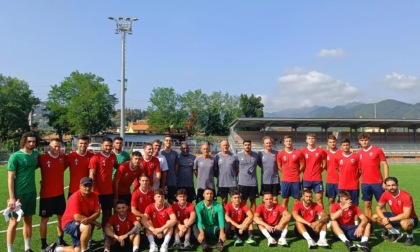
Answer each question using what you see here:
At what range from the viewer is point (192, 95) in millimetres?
70625

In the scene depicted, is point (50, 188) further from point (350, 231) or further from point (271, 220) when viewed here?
point (350, 231)

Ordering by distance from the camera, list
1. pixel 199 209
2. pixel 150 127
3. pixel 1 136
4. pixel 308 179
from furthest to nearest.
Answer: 1. pixel 150 127
2. pixel 1 136
3. pixel 308 179
4. pixel 199 209

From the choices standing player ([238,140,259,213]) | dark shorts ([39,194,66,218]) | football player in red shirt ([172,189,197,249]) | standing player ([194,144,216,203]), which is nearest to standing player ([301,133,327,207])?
standing player ([238,140,259,213])

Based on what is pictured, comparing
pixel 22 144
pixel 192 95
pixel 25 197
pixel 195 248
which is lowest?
pixel 195 248

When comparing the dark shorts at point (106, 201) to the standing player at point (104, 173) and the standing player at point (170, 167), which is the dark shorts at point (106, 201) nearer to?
the standing player at point (104, 173)

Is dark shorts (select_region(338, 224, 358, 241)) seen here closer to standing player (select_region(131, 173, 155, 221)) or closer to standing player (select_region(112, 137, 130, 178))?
standing player (select_region(131, 173, 155, 221))

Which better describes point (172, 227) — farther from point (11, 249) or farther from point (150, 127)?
point (150, 127)

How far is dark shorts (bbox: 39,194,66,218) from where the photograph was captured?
5.57m

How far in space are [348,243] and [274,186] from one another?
1.93m

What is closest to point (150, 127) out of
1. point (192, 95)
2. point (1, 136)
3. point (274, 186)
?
point (192, 95)

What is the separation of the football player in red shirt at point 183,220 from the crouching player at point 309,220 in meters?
1.76

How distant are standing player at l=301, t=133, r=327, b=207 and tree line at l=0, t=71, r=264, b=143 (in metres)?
49.4

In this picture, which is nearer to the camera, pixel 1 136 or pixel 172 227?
pixel 172 227

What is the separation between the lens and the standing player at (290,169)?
7.00 meters
